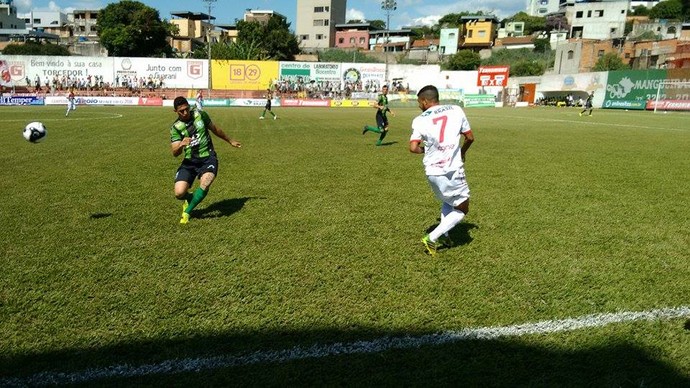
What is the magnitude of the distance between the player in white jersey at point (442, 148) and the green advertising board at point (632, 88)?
4787cm

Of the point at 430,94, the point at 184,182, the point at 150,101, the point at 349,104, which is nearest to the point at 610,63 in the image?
the point at 349,104

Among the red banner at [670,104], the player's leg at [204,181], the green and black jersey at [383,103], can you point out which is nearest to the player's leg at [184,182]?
the player's leg at [204,181]

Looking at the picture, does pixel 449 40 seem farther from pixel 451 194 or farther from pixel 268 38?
pixel 451 194

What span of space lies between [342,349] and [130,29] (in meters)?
80.0

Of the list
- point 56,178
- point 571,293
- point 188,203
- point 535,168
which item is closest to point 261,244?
point 188,203

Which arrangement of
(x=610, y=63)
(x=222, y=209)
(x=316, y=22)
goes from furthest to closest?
(x=316, y=22) → (x=610, y=63) → (x=222, y=209)

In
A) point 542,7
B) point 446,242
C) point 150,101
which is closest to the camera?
point 446,242

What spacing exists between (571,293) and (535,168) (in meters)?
7.39

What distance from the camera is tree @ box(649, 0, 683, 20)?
10844cm

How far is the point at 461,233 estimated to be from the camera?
19.8 ft

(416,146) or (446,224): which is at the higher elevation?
(416,146)

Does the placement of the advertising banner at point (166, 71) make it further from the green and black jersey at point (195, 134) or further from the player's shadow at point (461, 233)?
the player's shadow at point (461, 233)

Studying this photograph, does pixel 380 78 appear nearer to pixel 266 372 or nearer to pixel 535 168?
pixel 535 168

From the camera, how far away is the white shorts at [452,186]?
5.06m
